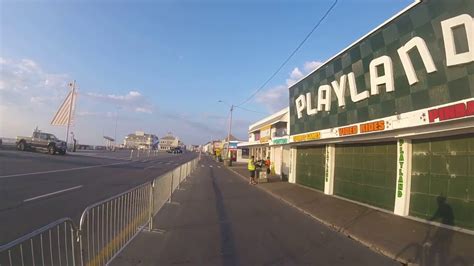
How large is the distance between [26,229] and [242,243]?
14.2 feet

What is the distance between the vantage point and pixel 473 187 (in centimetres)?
995

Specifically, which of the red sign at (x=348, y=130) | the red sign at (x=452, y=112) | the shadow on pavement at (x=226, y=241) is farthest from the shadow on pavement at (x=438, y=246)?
the red sign at (x=348, y=130)

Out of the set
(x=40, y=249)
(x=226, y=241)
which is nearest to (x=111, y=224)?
(x=40, y=249)

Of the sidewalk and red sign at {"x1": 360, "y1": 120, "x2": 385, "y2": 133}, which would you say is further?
red sign at {"x1": 360, "y1": 120, "x2": 385, "y2": 133}

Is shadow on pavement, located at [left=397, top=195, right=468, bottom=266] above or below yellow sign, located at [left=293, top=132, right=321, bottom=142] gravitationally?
below

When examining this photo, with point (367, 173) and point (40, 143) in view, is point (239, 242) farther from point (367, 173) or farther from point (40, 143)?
point (40, 143)

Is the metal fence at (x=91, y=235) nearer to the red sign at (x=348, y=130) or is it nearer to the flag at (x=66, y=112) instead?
the red sign at (x=348, y=130)

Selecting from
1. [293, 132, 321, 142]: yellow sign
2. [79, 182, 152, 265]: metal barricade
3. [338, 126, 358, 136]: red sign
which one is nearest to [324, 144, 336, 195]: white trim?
[293, 132, 321, 142]: yellow sign

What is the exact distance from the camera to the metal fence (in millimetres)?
4289

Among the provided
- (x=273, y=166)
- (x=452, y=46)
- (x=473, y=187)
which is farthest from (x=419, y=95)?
(x=273, y=166)

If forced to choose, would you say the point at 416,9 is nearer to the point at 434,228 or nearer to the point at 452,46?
the point at 452,46

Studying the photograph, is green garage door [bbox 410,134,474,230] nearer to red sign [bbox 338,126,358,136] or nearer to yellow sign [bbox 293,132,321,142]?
red sign [bbox 338,126,358,136]

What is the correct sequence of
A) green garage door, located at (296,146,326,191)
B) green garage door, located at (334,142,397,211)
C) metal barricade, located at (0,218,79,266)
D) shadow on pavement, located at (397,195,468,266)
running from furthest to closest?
1. green garage door, located at (296,146,326,191)
2. green garage door, located at (334,142,397,211)
3. shadow on pavement, located at (397,195,468,266)
4. metal barricade, located at (0,218,79,266)

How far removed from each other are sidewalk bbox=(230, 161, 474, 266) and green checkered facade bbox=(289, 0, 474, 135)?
10.3 feet
